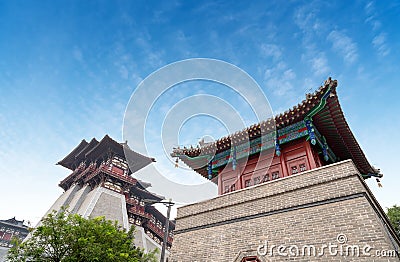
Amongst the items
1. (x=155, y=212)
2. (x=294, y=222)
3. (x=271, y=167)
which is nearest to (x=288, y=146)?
(x=271, y=167)

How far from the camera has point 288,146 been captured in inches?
295

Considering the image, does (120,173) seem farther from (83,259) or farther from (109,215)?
(83,259)

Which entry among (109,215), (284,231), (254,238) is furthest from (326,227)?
(109,215)

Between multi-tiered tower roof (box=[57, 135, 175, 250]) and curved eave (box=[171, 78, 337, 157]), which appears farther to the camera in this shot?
multi-tiered tower roof (box=[57, 135, 175, 250])

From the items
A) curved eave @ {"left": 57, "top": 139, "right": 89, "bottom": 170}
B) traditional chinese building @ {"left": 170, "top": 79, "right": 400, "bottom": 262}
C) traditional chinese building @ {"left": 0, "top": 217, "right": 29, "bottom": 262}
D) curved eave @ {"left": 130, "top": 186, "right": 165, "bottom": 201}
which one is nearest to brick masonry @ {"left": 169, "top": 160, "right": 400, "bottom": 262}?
traditional chinese building @ {"left": 170, "top": 79, "right": 400, "bottom": 262}

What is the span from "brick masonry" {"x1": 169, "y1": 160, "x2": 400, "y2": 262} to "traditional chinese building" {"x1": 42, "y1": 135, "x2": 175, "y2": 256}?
17045 millimetres

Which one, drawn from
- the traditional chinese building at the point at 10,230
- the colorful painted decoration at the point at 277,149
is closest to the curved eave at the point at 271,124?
the colorful painted decoration at the point at 277,149

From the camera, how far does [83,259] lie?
6.21 meters

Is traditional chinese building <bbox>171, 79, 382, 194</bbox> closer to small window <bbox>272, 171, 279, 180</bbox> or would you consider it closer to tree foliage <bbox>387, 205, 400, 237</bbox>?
small window <bbox>272, 171, 279, 180</bbox>

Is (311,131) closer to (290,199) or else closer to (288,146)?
(288,146)

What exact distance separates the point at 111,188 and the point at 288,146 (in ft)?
71.1

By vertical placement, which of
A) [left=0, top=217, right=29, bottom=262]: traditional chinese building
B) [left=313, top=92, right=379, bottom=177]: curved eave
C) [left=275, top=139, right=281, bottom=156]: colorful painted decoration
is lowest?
[left=275, top=139, right=281, bottom=156]: colorful painted decoration

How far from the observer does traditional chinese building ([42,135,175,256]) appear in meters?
23.0

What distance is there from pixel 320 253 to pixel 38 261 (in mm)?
6645
